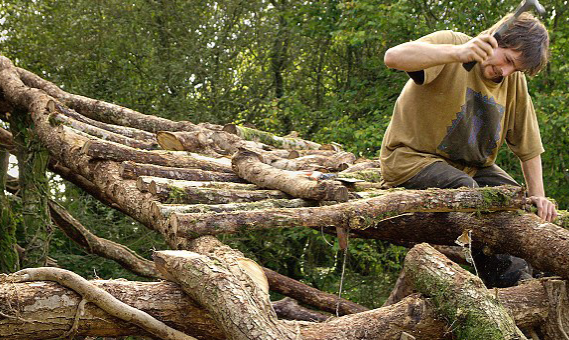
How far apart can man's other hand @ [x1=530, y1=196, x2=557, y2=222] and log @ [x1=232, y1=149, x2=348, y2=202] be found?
1024 mm

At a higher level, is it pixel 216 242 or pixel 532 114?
pixel 532 114

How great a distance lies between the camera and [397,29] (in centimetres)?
1094

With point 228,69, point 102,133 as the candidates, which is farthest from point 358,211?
point 228,69

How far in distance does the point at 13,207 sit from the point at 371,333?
21.5ft

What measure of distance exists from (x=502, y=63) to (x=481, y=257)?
1.04 m

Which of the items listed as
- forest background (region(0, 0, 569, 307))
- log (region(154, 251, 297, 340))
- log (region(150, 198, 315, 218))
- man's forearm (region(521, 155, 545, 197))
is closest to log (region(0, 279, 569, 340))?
log (region(154, 251, 297, 340))

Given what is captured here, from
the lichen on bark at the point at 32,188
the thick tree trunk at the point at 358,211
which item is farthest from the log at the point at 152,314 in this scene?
the lichen on bark at the point at 32,188

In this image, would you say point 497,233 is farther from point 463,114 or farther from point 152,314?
point 152,314

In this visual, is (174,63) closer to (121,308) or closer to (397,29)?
(397,29)

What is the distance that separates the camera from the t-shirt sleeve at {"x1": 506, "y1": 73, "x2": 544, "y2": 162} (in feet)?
15.0

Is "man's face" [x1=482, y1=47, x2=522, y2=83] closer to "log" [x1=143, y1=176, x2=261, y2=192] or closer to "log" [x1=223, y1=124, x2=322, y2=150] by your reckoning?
"log" [x1=143, y1=176, x2=261, y2=192]

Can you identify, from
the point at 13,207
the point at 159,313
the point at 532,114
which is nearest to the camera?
the point at 159,313

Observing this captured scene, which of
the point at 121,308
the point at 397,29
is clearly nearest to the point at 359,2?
the point at 397,29

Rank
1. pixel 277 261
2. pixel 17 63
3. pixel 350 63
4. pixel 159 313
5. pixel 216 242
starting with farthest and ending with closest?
pixel 350 63 → pixel 17 63 → pixel 277 261 → pixel 216 242 → pixel 159 313
